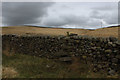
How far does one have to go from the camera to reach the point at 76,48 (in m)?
9.59

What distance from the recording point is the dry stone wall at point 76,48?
7.95 metres

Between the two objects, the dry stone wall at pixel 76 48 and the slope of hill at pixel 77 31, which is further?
the slope of hill at pixel 77 31

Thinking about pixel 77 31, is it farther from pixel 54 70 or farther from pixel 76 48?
pixel 54 70

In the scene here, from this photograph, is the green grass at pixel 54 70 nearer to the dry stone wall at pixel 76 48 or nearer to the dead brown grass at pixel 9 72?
the dead brown grass at pixel 9 72

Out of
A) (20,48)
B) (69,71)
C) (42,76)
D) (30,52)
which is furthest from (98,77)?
(20,48)

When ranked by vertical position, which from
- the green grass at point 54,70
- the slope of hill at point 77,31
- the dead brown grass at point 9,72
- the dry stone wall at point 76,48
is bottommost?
the dead brown grass at point 9,72

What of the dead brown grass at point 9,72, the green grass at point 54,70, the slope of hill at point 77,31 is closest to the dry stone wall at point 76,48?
the green grass at point 54,70

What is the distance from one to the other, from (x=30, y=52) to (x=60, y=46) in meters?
4.54

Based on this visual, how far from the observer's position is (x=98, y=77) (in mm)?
7637

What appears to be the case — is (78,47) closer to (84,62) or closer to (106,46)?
(84,62)

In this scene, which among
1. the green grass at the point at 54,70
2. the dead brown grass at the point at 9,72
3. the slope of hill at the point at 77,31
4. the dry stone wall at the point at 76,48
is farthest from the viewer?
the slope of hill at the point at 77,31

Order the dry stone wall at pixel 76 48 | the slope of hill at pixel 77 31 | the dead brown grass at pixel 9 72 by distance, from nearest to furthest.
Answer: the dry stone wall at pixel 76 48 < the dead brown grass at pixel 9 72 < the slope of hill at pixel 77 31

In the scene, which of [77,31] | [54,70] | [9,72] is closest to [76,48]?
[54,70]

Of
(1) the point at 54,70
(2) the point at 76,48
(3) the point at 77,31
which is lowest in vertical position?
(1) the point at 54,70
